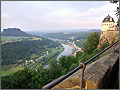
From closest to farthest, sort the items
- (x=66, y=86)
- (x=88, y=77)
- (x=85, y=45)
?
(x=88, y=77) → (x=66, y=86) → (x=85, y=45)

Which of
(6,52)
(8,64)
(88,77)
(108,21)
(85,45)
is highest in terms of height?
(108,21)

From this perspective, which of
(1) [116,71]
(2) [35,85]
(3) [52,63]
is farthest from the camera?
(3) [52,63]

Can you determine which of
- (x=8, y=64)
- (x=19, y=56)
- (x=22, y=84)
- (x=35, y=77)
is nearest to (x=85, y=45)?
(x=35, y=77)

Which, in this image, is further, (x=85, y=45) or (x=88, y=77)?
(x=85, y=45)

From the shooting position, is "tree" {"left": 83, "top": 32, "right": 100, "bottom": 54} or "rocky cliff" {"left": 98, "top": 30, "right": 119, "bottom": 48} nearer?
"rocky cliff" {"left": 98, "top": 30, "right": 119, "bottom": 48}

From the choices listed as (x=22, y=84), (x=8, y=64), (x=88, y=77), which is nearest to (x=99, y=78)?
(x=88, y=77)

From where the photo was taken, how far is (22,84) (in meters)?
12.6

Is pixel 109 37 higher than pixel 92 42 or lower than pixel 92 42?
higher

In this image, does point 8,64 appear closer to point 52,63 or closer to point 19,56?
point 19,56

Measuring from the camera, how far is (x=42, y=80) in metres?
12.8

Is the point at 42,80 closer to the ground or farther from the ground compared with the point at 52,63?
closer to the ground

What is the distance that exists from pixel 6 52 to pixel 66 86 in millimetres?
57521

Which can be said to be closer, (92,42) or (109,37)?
(109,37)

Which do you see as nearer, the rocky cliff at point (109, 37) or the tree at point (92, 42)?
the rocky cliff at point (109, 37)
